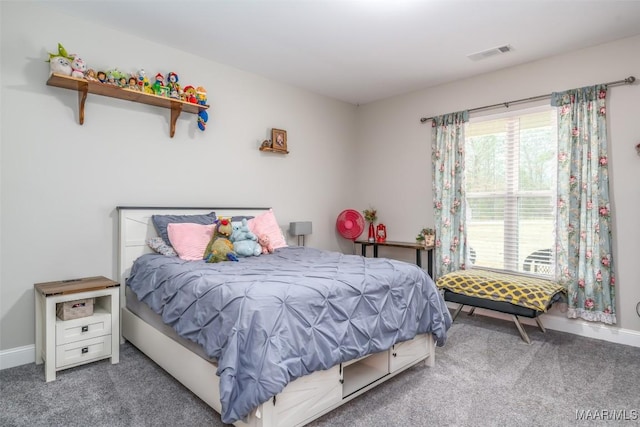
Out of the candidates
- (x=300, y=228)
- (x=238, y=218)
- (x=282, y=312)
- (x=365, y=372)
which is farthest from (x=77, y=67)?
(x=365, y=372)

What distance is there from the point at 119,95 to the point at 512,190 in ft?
12.2

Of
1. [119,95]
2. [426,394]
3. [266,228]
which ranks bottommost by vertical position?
[426,394]

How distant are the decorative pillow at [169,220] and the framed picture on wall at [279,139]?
1188mm

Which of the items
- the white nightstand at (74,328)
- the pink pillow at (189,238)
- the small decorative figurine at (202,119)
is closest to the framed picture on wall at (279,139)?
the small decorative figurine at (202,119)

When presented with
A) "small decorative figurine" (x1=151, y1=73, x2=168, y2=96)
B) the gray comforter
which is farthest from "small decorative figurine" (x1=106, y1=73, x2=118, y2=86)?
the gray comforter

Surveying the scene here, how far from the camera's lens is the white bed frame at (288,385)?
164 centimetres

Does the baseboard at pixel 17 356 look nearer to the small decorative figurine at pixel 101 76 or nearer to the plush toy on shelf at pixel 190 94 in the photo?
the small decorative figurine at pixel 101 76

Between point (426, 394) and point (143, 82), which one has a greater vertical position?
point (143, 82)

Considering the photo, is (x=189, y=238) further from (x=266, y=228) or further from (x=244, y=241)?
(x=266, y=228)

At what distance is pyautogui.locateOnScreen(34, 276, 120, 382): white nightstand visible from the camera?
223 centimetres

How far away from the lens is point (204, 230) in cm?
295

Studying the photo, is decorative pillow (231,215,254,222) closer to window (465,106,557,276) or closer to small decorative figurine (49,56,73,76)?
small decorative figurine (49,56,73,76)

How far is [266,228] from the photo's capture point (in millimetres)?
3426

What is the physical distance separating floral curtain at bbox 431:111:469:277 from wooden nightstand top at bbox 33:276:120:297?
320cm
